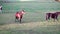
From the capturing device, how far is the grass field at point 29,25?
4.03ft

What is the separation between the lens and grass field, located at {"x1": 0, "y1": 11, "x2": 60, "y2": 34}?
123cm

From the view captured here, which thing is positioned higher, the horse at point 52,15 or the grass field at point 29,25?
the horse at point 52,15

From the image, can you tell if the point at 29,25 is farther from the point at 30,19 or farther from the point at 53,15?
the point at 53,15

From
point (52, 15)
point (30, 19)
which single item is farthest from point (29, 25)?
point (52, 15)

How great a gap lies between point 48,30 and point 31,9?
26 cm

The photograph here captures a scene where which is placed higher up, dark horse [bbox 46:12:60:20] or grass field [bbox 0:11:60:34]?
dark horse [bbox 46:12:60:20]

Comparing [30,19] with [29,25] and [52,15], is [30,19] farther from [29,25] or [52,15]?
[52,15]

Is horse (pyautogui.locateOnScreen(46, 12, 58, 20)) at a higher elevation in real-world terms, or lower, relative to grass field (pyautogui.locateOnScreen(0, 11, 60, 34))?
higher

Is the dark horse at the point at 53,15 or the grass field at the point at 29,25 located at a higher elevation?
the dark horse at the point at 53,15

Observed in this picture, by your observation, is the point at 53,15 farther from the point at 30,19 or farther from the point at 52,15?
the point at 30,19

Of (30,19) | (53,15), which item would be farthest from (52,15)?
(30,19)

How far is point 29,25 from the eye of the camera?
49.9 inches

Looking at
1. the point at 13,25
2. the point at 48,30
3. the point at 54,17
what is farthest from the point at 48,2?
the point at 13,25

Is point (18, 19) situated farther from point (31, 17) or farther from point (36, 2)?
point (36, 2)
